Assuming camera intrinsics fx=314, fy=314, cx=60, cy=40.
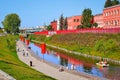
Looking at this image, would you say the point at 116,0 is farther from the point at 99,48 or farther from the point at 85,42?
the point at 99,48

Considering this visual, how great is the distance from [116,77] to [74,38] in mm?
68428

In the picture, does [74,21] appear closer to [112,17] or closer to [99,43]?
[112,17]

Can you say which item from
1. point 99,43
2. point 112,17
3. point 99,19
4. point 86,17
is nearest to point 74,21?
point 99,19

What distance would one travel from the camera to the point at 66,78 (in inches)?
1341

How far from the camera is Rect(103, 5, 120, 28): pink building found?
97.0 meters

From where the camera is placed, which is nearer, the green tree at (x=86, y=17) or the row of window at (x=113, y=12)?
the row of window at (x=113, y=12)

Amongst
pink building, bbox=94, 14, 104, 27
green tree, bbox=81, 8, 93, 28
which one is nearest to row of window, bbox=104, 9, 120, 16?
green tree, bbox=81, 8, 93, 28

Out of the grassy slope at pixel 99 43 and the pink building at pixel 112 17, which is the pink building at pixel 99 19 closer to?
the grassy slope at pixel 99 43

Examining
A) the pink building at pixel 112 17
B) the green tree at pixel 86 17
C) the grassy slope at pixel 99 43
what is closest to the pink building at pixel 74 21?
the green tree at pixel 86 17

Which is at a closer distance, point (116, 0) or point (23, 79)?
point (23, 79)

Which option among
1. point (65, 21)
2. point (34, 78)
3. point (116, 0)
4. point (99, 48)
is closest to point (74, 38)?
point (116, 0)

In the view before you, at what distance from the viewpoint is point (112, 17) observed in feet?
329

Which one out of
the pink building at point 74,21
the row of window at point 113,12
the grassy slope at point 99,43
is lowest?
the grassy slope at point 99,43

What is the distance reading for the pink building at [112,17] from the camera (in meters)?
97.0
